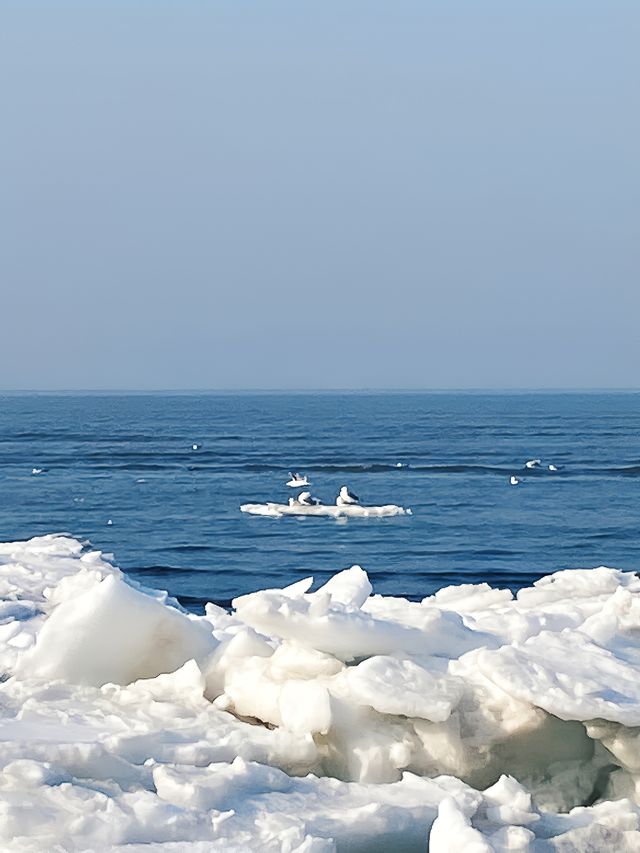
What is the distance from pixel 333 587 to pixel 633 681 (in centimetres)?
359

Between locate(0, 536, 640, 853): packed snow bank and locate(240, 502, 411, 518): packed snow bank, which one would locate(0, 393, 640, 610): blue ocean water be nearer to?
locate(240, 502, 411, 518): packed snow bank

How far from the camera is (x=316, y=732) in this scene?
7797mm

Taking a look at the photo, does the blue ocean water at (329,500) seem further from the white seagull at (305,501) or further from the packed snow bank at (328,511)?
the white seagull at (305,501)

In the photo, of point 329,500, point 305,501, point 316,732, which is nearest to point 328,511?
point 305,501

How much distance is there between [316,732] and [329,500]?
140 ft

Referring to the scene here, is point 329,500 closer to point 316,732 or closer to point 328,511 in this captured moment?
point 328,511

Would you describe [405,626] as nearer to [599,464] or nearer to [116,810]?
[116,810]

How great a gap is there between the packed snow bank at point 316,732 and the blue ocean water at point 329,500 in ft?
52.0

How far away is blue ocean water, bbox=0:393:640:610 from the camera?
32.2m

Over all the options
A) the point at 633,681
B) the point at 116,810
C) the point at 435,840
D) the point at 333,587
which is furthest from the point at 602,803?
the point at 333,587

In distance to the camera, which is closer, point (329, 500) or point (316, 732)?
point (316, 732)

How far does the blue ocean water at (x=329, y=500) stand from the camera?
32.2 metres

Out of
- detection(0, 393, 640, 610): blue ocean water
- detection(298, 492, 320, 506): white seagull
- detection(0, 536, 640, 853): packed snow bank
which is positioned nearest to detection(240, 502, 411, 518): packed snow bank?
detection(298, 492, 320, 506): white seagull

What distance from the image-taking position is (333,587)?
1106 centimetres
